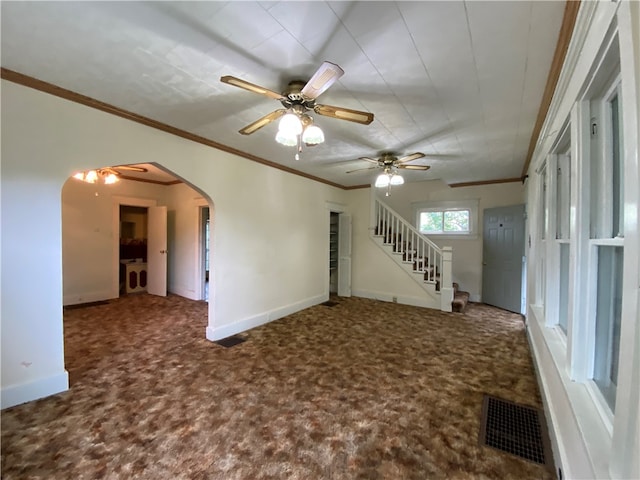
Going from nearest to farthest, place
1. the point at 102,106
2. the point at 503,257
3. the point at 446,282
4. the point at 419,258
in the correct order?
the point at 102,106, the point at 446,282, the point at 503,257, the point at 419,258

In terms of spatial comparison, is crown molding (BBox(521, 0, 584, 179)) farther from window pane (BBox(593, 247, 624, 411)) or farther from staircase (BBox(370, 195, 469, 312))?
staircase (BBox(370, 195, 469, 312))

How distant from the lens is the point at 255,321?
4059 mm

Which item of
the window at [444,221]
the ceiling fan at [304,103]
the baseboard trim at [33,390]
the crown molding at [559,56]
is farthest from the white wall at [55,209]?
the window at [444,221]

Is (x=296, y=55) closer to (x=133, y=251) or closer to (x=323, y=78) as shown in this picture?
(x=323, y=78)

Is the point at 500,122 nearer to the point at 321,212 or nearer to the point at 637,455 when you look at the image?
the point at 637,455

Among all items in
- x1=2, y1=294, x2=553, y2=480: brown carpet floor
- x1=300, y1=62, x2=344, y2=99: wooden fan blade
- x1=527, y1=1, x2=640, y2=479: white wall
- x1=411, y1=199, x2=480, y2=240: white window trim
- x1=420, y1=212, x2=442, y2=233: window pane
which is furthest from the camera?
x1=420, y1=212, x2=442, y2=233: window pane

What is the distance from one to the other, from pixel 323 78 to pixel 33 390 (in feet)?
10.7

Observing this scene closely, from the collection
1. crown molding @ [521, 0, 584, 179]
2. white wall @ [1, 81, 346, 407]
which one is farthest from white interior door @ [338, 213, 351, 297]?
crown molding @ [521, 0, 584, 179]

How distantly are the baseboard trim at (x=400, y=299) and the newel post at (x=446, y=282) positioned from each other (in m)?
0.16

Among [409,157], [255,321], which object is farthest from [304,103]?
[255,321]

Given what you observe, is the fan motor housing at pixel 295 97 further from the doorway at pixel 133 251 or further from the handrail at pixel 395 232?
the doorway at pixel 133 251

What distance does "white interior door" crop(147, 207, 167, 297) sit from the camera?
5879 mm

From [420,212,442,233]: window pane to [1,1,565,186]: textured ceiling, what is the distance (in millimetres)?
3593

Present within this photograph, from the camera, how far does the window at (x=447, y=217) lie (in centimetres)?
587
